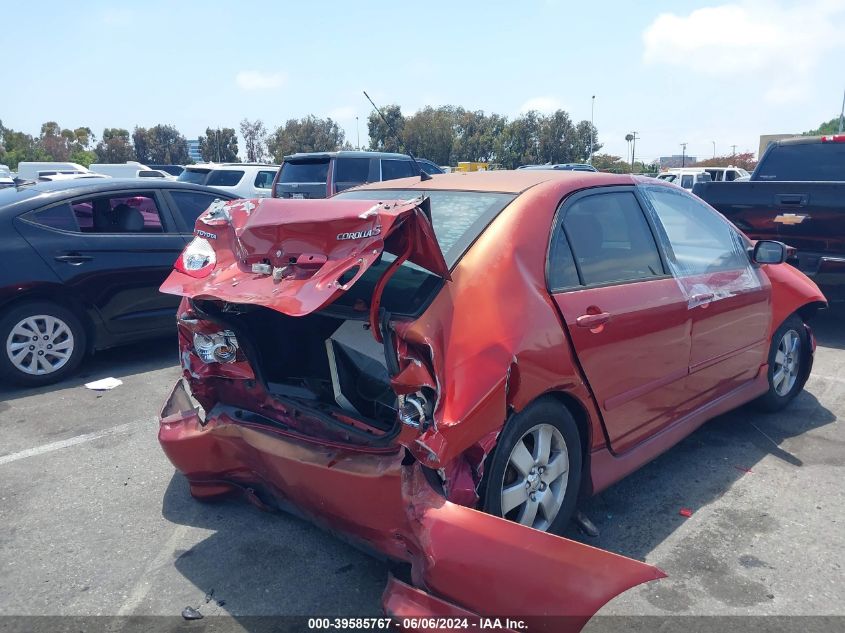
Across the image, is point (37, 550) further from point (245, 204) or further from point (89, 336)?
point (89, 336)

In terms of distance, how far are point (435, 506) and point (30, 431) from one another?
3567 mm

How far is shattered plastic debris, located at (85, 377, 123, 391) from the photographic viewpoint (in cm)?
554

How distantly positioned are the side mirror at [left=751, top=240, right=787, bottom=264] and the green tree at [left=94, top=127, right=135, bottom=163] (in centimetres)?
6236

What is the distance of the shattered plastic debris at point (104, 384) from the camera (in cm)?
554

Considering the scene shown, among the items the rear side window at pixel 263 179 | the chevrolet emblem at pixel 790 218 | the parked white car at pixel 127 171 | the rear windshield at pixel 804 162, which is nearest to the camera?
the chevrolet emblem at pixel 790 218

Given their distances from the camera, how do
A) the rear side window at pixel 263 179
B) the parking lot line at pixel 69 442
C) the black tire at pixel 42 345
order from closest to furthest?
the parking lot line at pixel 69 442 → the black tire at pixel 42 345 → the rear side window at pixel 263 179

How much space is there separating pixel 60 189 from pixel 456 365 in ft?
16.5

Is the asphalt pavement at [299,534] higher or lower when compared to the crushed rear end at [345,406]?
lower

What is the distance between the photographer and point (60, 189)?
596cm

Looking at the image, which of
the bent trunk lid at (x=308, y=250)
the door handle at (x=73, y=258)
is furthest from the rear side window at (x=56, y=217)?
the bent trunk lid at (x=308, y=250)

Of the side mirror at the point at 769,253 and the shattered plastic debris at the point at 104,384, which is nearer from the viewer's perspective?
the side mirror at the point at 769,253

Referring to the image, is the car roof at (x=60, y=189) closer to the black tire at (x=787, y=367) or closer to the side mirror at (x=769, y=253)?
the side mirror at (x=769, y=253)

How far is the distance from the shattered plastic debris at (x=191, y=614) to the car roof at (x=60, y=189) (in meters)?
4.20

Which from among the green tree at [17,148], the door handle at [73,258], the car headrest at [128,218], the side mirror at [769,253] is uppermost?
the green tree at [17,148]
